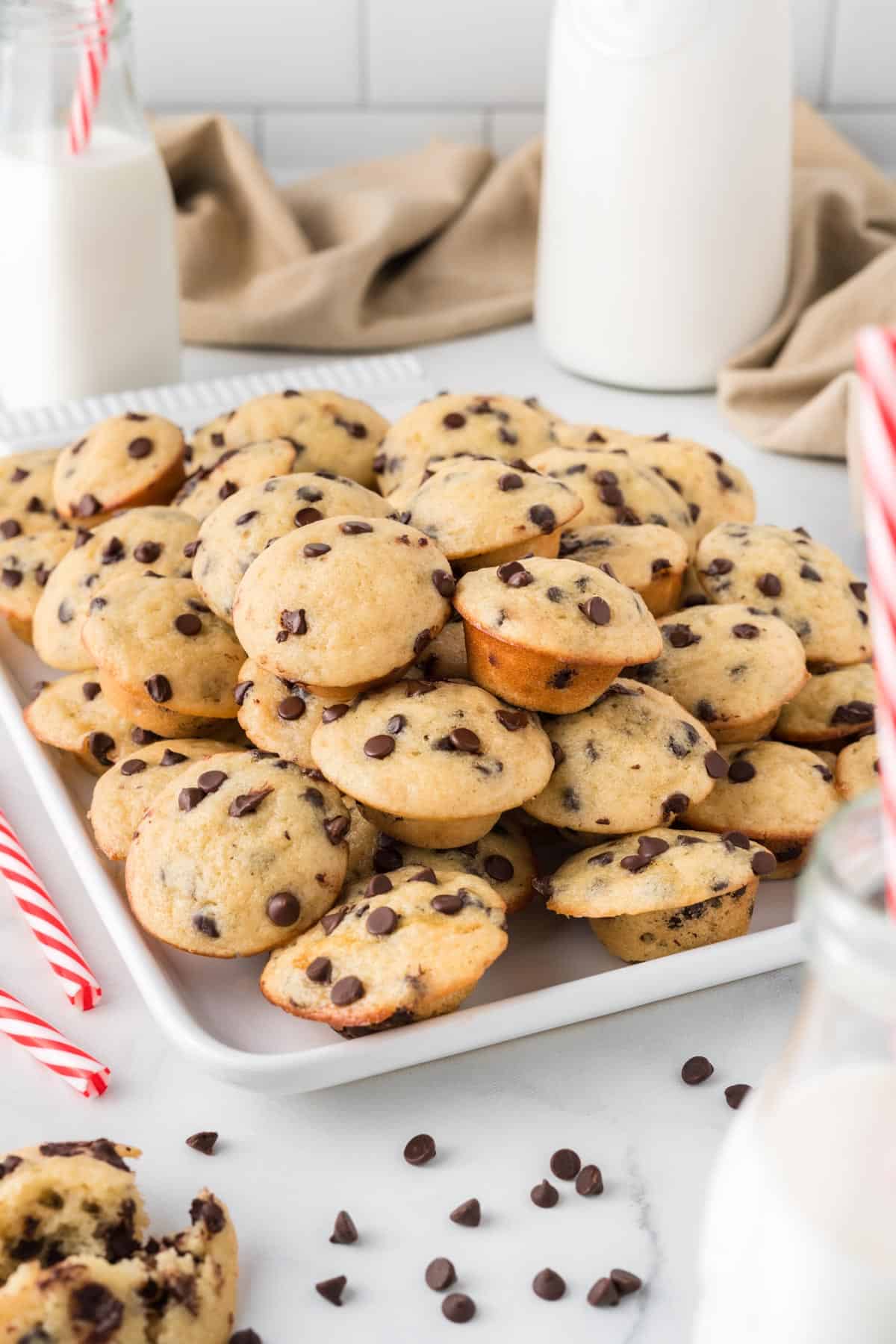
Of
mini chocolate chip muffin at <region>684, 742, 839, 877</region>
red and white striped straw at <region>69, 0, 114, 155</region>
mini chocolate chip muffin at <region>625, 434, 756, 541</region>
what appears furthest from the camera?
red and white striped straw at <region>69, 0, 114, 155</region>

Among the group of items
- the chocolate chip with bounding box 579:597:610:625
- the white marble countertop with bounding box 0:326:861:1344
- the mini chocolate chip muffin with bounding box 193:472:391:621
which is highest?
the chocolate chip with bounding box 579:597:610:625

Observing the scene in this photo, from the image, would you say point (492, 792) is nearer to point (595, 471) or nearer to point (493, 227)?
point (595, 471)

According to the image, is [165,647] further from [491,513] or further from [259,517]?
[491,513]

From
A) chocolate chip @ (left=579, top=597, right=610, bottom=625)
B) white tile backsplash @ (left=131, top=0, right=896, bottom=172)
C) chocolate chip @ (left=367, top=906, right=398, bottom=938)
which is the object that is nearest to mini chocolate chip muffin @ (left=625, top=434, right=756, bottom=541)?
chocolate chip @ (left=579, top=597, right=610, bottom=625)

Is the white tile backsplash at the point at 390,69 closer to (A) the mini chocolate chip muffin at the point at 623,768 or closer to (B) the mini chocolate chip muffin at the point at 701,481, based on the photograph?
(B) the mini chocolate chip muffin at the point at 701,481

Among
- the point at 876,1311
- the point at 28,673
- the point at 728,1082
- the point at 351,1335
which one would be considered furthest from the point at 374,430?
the point at 876,1311

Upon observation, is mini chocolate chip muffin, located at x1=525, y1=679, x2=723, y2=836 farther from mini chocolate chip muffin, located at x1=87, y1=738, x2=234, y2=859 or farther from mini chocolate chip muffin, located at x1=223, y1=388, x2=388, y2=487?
mini chocolate chip muffin, located at x1=223, y1=388, x2=388, y2=487

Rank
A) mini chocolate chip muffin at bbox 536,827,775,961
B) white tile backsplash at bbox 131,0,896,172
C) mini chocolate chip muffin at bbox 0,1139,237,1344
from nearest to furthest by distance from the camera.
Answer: mini chocolate chip muffin at bbox 0,1139,237,1344
mini chocolate chip muffin at bbox 536,827,775,961
white tile backsplash at bbox 131,0,896,172

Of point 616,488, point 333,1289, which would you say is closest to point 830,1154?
point 333,1289
